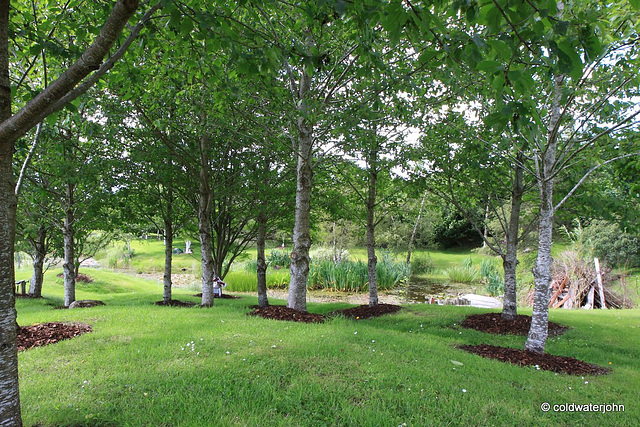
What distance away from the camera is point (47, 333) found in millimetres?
5160

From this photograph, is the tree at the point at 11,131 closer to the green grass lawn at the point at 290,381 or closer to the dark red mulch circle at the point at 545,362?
the green grass lawn at the point at 290,381

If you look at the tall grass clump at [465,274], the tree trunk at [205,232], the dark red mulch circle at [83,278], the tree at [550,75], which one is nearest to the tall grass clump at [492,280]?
the tall grass clump at [465,274]

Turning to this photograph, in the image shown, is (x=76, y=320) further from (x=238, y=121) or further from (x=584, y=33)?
(x=584, y=33)

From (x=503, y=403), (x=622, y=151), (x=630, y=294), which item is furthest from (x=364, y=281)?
(x=503, y=403)

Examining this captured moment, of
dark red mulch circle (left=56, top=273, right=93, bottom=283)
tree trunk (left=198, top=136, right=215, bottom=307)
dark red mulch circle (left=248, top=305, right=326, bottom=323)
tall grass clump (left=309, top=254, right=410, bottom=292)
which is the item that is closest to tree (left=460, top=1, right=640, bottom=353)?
dark red mulch circle (left=248, top=305, right=326, bottom=323)

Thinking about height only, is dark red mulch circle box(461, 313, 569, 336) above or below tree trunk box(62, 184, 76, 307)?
below

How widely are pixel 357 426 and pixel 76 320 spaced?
19.3 feet

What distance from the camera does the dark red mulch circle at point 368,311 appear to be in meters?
8.78

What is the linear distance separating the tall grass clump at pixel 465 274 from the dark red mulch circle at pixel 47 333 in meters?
19.9

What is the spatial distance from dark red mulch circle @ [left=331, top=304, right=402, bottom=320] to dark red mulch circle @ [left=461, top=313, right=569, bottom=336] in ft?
6.57

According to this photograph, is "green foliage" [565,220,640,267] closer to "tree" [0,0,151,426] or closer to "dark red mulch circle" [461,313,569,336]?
"dark red mulch circle" [461,313,569,336]

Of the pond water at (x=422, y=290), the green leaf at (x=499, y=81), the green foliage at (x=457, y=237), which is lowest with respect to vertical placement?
the pond water at (x=422, y=290)

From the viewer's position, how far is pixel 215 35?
2912 mm

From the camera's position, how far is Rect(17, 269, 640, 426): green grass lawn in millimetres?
2898
